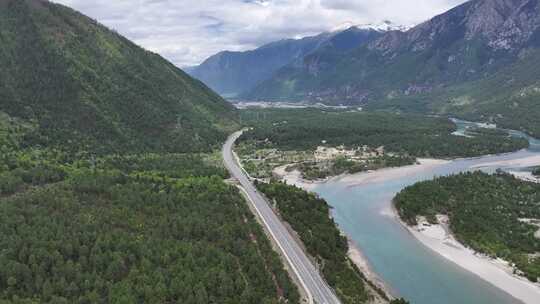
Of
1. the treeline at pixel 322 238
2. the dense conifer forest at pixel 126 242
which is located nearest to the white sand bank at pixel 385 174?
the treeline at pixel 322 238

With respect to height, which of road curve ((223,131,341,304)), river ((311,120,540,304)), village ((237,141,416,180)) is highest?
village ((237,141,416,180))

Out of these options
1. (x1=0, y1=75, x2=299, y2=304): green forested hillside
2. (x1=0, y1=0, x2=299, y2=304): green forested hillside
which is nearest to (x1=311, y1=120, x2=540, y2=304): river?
(x1=0, y1=0, x2=299, y2=304): green forested hillside

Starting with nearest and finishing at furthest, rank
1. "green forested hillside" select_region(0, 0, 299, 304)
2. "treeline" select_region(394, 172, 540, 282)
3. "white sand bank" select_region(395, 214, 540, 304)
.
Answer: "green forested hillside" select_region(0, 0, 299, 304) < "white sand bank" select_region(395, 214, 540, 304) < "treeline" select_region(394, 172, 540, 282)

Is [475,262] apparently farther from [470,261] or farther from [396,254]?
[396,254]

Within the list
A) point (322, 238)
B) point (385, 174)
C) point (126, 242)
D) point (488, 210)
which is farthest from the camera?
point (385, 174)

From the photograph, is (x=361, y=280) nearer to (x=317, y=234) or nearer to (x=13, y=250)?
(x=317, y=234)

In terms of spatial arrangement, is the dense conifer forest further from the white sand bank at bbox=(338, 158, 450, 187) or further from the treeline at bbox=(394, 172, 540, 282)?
the white sand bank at bbox=(338, 158, 450, 187)

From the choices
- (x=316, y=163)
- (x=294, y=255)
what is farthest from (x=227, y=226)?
(x=316, y=163)
